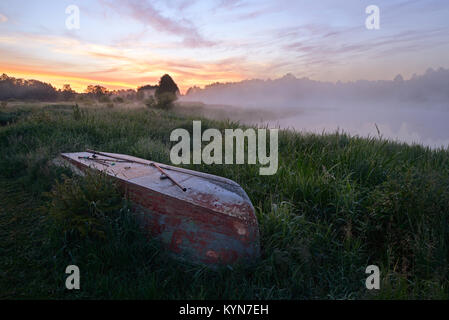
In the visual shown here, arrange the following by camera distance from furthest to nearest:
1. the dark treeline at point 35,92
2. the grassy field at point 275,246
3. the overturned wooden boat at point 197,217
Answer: the dark treeline at point 35,92 < the overturned wooden boat at point 197,217 < the grassy field at point 275,246

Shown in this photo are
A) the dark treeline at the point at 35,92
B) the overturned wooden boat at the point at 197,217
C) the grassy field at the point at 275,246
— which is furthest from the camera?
the dark treeline at the point at 35,92

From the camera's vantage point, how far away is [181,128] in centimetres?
1025

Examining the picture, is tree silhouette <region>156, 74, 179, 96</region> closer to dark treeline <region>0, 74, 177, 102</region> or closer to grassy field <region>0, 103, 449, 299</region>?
dark treeline <region>0, 74, 177, 102</region>

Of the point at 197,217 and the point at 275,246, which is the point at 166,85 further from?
the point at 275,246

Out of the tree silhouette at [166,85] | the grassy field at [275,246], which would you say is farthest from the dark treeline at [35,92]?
the grassy field at [275,246]

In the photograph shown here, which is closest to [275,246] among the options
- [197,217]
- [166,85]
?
[197,217]

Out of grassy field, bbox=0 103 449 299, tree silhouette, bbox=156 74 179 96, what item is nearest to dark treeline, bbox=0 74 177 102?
tree silhouette, bbox=156 74 179 96

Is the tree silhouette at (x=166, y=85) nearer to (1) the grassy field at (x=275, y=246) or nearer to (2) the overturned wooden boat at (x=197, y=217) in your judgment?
(1) the grassy field at (x=275, y=246)

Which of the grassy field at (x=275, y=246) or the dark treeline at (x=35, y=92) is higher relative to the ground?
the dark treeline at (x=35, y=92)

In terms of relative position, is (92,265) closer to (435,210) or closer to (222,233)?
(222,233)

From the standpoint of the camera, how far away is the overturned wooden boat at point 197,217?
8.55ft

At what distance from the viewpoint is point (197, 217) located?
2656 mm
